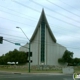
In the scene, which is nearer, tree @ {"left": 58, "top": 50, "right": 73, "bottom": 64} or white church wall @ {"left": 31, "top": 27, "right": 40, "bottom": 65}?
white church wall @ {"left": 31, "top": 27, "right": 40, "bottom": 65}

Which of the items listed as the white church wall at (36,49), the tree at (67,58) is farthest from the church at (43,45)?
the tree at (67,58)

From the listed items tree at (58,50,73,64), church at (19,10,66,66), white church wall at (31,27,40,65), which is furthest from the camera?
tree at (58,50,73,64)

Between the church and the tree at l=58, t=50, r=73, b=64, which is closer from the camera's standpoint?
the church

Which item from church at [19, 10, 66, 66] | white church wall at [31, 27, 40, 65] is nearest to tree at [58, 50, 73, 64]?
church at [19, 10, 66, 66]

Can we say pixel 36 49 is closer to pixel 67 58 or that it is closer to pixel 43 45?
pixel 43 45

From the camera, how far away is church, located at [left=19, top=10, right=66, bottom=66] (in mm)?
127938

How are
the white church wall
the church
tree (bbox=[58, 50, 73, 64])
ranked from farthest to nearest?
tree (bbox=[58, 50, 73, 64])
the white church wall
the church

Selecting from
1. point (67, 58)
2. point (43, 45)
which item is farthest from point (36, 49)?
point (67, 58)

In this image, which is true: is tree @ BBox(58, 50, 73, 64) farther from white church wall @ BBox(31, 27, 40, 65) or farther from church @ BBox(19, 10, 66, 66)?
white church wall @ BBox(31, 27, 40, 65)

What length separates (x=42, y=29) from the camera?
128 m

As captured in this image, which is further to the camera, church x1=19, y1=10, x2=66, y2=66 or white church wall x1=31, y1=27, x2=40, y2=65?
white church wall x1=31, y1=27, x2=40, y2=65

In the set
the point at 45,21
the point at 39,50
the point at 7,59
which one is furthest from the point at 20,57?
the point at 45,21

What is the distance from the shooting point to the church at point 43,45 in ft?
420

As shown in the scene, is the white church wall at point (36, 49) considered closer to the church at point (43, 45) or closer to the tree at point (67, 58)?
the church at point (43, 45)
